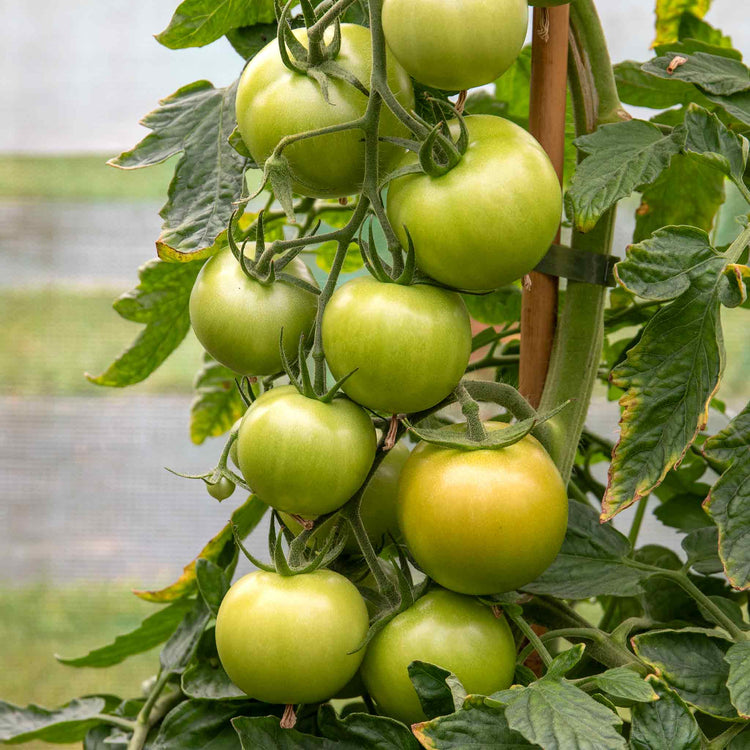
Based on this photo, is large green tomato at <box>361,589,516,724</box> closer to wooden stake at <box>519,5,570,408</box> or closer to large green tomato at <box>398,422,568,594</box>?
large green tomato at <box>398,422,568,594</box>

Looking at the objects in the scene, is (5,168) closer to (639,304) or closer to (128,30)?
(128,30)

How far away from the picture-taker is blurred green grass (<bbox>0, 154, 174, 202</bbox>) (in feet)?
4.94

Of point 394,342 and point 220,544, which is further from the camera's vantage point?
point 220,544

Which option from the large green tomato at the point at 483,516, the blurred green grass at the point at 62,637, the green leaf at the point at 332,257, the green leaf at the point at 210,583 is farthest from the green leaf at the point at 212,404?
the blurred green grass at the point at 62,637

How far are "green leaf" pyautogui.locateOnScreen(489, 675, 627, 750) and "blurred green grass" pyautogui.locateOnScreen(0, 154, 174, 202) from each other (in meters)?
1.33

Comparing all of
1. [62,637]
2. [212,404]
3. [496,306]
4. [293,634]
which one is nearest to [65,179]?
[62,637]

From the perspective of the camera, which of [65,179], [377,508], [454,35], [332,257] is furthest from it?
[65,179]

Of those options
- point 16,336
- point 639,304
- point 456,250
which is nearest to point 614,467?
point 456,250

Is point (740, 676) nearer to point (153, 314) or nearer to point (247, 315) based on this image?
point (247, 315)

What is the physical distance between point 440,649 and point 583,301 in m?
0.18

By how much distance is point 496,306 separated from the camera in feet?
2.00

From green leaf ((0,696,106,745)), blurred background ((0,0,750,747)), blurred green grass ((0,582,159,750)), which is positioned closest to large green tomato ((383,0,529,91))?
green leaf ((0,696,106,745))

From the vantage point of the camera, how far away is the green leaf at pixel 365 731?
349mm

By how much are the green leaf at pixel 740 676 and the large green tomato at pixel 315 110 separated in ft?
0.81
